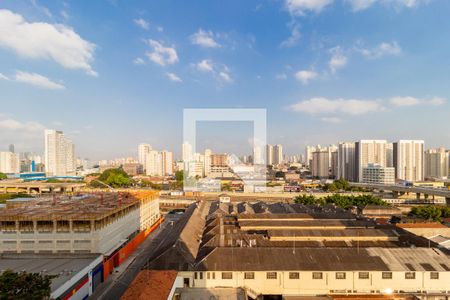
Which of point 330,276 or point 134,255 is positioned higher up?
point 330,276

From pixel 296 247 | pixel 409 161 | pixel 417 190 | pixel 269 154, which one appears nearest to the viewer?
pixel 296 247

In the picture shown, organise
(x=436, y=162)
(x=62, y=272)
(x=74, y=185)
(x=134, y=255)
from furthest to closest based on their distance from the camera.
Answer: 1. (x=436, y=162)
2. (x=74, y=185)
3. (x=134, y=255)
4. (x=62, y=272)

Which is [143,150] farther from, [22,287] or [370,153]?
Answer: [22,287]

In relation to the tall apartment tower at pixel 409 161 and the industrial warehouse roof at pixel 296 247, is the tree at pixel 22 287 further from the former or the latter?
the tall apartment tower at pixel 409 161

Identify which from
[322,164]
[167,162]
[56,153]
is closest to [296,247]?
[322,164]

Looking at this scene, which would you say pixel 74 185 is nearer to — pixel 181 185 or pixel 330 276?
pixel 181 185

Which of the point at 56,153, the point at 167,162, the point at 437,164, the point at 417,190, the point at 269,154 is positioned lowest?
the point at 417,190

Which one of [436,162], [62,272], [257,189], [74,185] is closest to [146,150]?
[74,185]
